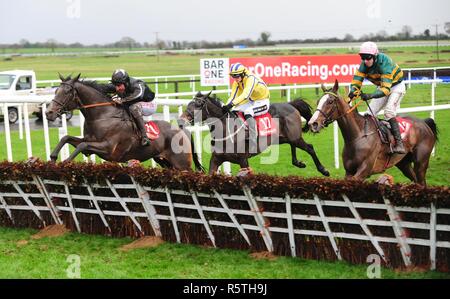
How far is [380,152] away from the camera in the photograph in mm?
8227

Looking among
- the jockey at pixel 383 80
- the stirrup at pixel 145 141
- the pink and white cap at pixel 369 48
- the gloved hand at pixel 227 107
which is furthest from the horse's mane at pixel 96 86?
the pink and white cap at pixel 369 48

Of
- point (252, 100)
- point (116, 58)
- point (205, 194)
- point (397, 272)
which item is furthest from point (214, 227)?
point (116, 58)

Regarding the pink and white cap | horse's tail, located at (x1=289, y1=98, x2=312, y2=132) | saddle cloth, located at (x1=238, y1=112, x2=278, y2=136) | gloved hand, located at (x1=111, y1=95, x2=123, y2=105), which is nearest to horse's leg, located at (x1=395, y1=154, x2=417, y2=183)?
the pink and white cap

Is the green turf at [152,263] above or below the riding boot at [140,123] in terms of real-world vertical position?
below

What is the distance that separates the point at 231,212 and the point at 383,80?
2739 millimetres

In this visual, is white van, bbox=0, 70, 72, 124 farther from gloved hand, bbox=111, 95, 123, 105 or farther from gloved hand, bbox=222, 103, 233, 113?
gloved hand, bbox=222, 103, 233, 113

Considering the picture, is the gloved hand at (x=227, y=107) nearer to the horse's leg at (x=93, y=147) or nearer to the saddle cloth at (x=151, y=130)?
the saddle cloth at (x=151, y=130)

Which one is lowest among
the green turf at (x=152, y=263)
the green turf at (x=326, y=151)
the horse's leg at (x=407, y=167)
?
the green turf at (x=326, y=151)

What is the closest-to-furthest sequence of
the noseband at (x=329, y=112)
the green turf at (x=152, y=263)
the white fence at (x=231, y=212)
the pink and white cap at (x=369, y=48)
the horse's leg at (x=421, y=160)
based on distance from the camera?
the white fence at (x=231, y=212) < the green turf at (x=152, y=263) < the noseband at (x=329, y=112) < the pink and white cap at (x=369, y=48) < the horse's leg at (x=421, y=160)

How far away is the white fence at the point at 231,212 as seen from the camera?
18.7ft

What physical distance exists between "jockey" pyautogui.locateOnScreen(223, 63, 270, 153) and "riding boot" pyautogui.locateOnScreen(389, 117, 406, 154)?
1864 mm

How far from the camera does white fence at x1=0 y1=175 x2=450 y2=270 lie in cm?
571

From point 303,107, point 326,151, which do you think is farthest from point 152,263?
point 326,151
